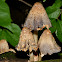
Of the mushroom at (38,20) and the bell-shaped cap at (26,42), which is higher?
the mushroom at (38,20)

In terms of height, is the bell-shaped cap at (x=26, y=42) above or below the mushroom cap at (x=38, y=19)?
below

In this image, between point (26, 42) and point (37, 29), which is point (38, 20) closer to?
point (37, 29)

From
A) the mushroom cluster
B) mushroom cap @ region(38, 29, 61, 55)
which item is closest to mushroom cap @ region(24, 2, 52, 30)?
the mushroom cluster

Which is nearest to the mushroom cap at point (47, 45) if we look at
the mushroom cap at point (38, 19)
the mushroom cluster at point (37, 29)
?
the mushroom cluster at point (37, 29)

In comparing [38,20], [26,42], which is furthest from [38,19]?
[26,42]

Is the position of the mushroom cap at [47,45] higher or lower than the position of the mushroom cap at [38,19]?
lower

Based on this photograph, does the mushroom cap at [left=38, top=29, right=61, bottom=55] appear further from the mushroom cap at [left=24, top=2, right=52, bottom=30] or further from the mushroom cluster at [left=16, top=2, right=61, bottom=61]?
the mushroom cap at [left=24, top=2, right=52, bottom=30]

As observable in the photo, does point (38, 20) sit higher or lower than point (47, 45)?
higher

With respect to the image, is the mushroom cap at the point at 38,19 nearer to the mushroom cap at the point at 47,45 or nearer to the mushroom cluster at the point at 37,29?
the mushroom cluster at the point at 37,29

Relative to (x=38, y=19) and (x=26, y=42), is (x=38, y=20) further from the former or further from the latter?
(x=26, y=42)

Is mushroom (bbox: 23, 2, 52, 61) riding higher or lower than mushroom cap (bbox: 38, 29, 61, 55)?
higher
